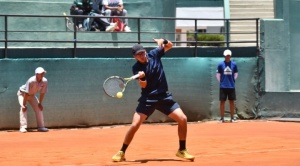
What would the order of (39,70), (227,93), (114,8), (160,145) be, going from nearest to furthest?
1. (160,145)
2. (39,70)
3. (227,93)
4. (114,8)

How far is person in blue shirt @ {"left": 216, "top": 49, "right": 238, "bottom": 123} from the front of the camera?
18953 mm

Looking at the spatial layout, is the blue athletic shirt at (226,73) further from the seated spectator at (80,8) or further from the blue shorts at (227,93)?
the seated spectator at (80,8)

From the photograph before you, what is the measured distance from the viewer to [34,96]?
17.1 metres

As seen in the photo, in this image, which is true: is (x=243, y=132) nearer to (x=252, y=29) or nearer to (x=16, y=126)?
(x=16, y=126)

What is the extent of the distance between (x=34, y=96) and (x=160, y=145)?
4.35 m

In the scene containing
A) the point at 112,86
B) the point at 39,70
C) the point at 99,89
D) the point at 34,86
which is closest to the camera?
the point at 112,86

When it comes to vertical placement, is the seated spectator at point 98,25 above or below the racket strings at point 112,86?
above

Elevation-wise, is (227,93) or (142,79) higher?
(142,79)

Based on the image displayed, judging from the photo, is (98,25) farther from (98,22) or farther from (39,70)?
(39,70)

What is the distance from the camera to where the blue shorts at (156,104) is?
11305 millimetres

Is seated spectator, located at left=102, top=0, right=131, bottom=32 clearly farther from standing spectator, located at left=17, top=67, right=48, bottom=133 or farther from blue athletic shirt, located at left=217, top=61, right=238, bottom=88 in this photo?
standing spectator, located at left=17, top=67, right=48, bottom=133

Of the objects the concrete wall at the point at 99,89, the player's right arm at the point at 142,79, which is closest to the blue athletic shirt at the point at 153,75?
the player's right arm at the point at 142,79

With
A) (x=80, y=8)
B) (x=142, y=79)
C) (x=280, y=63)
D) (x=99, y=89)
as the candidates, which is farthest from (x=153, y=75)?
(x=280, y=63)

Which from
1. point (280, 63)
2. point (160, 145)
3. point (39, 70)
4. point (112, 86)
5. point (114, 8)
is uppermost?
point (114, 8)
